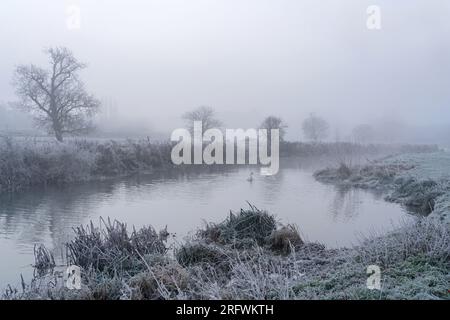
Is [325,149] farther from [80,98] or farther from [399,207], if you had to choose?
[399,207]

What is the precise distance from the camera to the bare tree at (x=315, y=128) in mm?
73688

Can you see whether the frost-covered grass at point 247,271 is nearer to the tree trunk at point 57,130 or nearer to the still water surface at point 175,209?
the still water surface at point 175,209

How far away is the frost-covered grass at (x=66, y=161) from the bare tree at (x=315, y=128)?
49.4 meters

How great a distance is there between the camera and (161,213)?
12438mm

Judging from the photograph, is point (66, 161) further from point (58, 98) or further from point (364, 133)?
point (364, 133)

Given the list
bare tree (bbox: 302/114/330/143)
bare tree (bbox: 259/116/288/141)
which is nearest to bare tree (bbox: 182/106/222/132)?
bare tree (bbox: 259/116/288/141)

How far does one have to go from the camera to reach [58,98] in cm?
2998

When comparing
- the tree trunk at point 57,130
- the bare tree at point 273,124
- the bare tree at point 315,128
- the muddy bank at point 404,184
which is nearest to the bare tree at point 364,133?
the bare tree at point 315,128

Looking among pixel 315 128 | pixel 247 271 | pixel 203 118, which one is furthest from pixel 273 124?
pixel 247 271

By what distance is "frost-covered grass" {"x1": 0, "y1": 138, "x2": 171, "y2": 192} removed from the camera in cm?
1859

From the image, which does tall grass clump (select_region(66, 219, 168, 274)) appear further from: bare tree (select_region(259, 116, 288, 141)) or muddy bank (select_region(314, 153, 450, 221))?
bare tree (select_region(259, 116, 288, 141))
